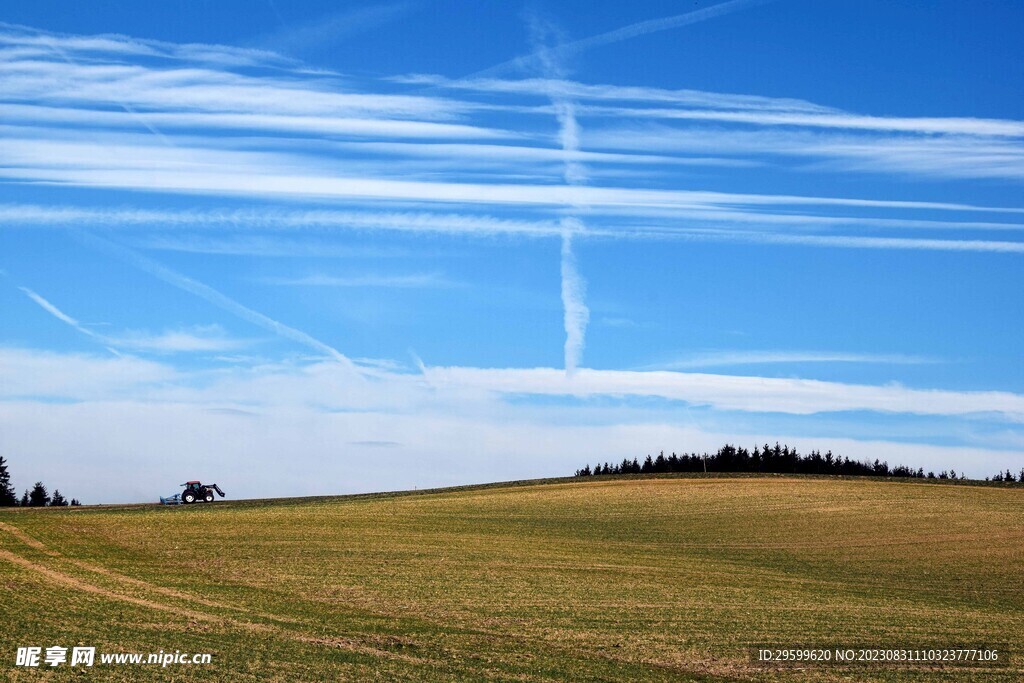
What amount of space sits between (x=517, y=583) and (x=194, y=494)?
32.4 metres

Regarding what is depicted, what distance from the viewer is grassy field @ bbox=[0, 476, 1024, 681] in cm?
2531

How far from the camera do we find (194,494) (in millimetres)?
63344

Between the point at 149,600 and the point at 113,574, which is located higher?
the point at 113,574

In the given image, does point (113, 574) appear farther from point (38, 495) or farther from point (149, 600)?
point (38, 495)

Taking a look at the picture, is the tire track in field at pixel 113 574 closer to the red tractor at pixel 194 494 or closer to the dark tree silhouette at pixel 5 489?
the red tractor at pixel 194 494

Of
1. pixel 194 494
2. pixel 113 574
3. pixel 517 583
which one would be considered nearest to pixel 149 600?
pixel 113 574

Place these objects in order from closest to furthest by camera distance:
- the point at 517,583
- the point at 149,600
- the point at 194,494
A: the point at 149,600
the point at 517,583
the point at 194,494

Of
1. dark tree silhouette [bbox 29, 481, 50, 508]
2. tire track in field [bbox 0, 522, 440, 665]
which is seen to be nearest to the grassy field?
tire track in field [bbox 0, 522, 440, 665]

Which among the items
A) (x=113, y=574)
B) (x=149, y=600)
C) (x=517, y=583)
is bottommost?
(x=149, y=600)

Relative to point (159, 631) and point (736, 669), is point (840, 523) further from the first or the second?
point (159, 631)

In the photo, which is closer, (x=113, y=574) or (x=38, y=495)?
(x=113, y=574)

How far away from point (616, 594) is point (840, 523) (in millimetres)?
26481

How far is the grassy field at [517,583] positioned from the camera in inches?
997

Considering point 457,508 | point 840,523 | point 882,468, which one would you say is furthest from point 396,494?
point 882,468
